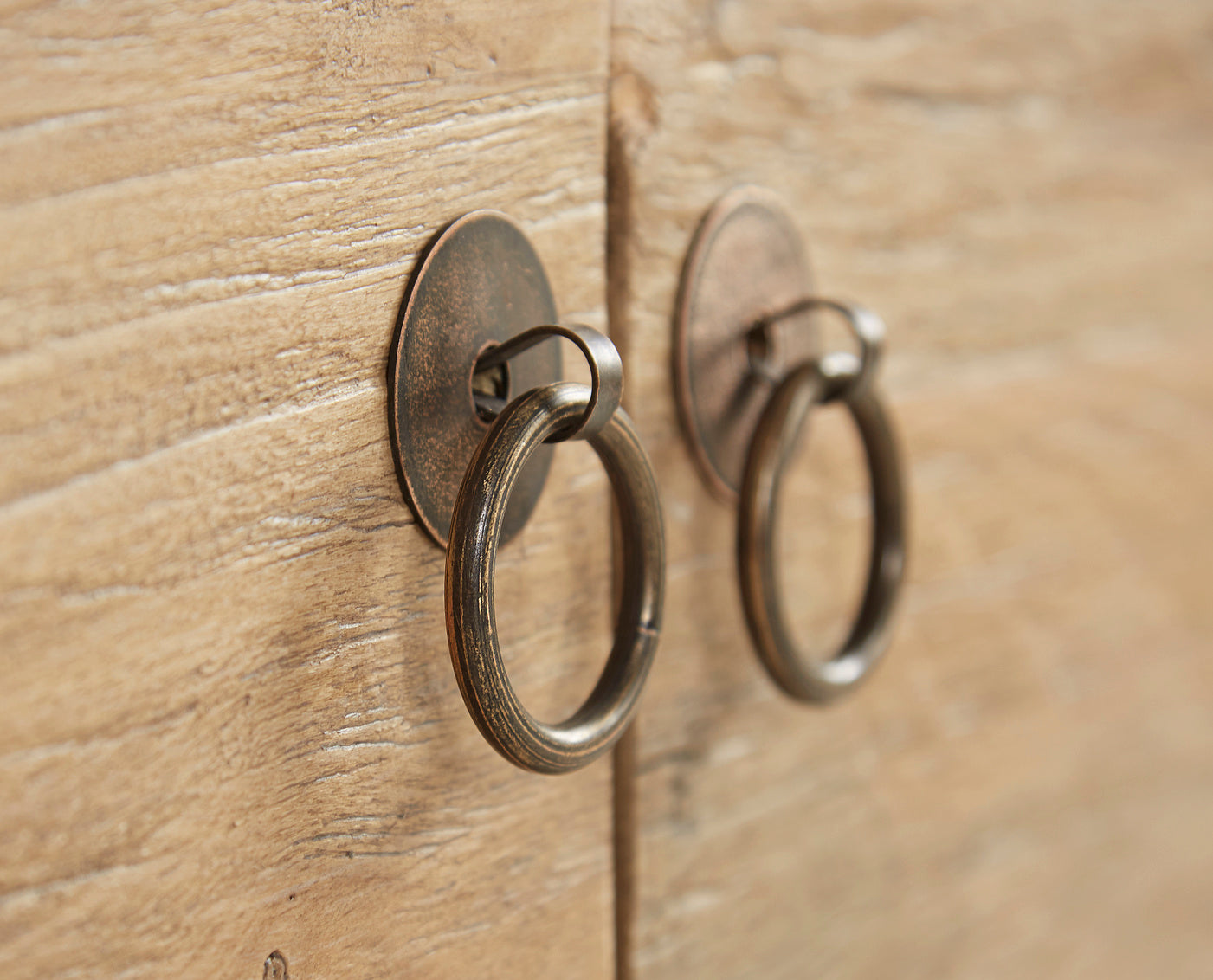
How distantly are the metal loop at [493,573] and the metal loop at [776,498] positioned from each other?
62mm

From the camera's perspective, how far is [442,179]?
252mm

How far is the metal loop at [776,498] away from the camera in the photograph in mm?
310

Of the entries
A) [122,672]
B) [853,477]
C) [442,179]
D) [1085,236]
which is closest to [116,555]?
[122,672]

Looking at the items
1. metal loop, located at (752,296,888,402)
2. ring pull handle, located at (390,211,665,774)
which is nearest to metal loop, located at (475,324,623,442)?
ring pull handle, located at (390,211,665,774)

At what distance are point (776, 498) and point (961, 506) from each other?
17 centimetres

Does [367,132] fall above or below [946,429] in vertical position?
above

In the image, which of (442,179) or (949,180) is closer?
(442,179)

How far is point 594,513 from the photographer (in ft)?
1.01

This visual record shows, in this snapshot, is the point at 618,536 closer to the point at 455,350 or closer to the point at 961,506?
→ the point at 455,350

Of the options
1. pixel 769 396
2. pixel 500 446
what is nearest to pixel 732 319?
pixel 769 396

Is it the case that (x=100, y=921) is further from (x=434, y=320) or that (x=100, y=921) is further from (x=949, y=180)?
(x=949, y=180)

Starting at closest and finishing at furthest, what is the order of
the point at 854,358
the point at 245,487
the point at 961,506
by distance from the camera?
the point at 245,487 < the point at 854,358 < the point at 961,506

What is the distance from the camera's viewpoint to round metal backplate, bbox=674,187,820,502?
32 cm

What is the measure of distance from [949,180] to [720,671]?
0.24 metres
